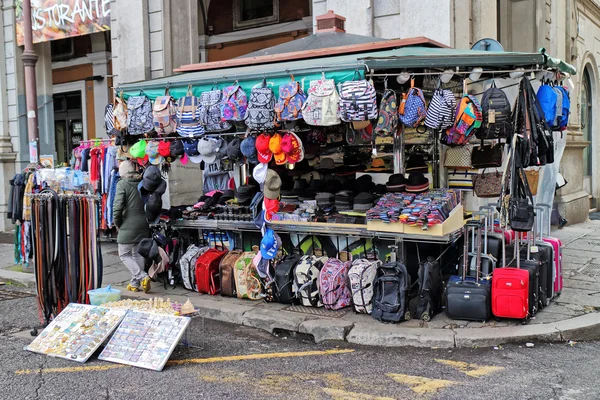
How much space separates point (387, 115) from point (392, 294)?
79.4 inches

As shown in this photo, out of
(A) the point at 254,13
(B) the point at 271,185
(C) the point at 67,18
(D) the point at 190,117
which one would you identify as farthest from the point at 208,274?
(A) the point at 254,13

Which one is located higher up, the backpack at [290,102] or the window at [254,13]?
the window at [254,13]

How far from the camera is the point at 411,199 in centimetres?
705

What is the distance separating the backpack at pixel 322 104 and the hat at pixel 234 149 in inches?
52.4

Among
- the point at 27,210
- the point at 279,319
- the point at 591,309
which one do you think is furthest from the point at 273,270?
the point at 27,210

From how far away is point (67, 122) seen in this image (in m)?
19.9

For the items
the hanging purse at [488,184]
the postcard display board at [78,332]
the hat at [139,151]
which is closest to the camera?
the postcard display board at [78,332]

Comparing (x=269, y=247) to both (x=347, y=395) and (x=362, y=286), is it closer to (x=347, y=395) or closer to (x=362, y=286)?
(x=362, y=286)

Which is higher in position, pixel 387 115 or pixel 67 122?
pixel 67 122

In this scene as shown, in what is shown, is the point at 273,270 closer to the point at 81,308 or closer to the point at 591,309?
the point at 81,308

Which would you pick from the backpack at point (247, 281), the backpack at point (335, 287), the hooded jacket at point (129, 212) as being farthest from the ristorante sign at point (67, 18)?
the backpack at point (335, 287)

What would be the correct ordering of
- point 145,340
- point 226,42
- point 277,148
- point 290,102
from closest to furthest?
point 145,340, point 290,102, point 277,148, point 226,42

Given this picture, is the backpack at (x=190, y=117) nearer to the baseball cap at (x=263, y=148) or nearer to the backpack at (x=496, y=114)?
the baseball cap at (x=263, y=148)

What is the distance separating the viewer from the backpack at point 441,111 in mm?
6605
